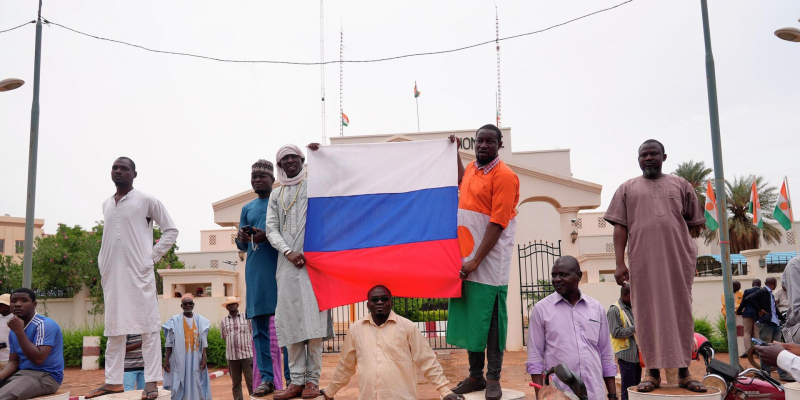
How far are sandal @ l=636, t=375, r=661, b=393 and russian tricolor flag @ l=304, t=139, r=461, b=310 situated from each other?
1750mm

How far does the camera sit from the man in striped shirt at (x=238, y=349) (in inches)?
420

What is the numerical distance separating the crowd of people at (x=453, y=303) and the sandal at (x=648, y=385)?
0.01 meters

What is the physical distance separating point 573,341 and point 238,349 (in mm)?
6968

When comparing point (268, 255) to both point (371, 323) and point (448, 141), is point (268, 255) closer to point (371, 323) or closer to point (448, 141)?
point (371, 323)

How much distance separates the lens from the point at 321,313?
589 cm

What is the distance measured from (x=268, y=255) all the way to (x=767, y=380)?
527cm

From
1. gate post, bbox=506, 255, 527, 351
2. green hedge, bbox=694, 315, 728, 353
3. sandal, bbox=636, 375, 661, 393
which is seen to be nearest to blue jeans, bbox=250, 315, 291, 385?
sandal, bbox=636, 375, 661, 393

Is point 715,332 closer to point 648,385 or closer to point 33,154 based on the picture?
point 648,385

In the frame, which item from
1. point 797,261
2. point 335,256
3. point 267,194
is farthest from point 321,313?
point 797,261

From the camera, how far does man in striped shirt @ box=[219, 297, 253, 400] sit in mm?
10656

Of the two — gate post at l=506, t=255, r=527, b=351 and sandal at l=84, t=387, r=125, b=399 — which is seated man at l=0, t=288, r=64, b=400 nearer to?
sandal at l=84, t=387, r=125, b=399

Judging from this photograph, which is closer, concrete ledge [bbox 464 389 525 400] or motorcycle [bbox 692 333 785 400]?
concrete ledge [bbox 464 389 525 400]

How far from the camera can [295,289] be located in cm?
585

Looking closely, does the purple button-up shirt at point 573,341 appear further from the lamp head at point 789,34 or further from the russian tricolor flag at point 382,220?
the lamp head at point 789,34
